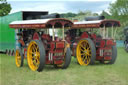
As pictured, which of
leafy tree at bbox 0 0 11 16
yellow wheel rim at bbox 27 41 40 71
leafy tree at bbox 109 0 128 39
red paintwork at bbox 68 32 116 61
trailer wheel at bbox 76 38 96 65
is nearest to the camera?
yellow wheel rim at bbox 27 41 40 71

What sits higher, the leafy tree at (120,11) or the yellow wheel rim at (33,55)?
the leafy tree at (120,11)

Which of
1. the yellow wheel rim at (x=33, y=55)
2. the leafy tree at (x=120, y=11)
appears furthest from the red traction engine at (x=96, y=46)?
the leafy tree at (x=120, y=11)

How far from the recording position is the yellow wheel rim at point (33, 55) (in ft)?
31.7

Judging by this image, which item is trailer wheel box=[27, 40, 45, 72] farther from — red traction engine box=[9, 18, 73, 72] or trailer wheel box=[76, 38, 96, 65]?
trailer wheel box=[76, 38, 96, 65]

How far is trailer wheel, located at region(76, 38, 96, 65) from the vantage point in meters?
10.7

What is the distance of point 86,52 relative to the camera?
A: 1113cm

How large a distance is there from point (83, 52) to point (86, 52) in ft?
1.54

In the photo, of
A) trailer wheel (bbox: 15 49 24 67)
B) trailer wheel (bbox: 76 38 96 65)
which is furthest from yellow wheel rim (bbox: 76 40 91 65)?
trailer wheel (bbox: 15 49 24 67)

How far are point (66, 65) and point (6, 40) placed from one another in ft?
30.3

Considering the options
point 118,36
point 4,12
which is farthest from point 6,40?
point 118,36

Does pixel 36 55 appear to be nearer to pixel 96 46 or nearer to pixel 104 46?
pixel 96 46

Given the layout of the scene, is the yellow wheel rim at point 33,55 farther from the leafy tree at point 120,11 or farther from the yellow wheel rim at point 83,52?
the leafy tree at point 120,11

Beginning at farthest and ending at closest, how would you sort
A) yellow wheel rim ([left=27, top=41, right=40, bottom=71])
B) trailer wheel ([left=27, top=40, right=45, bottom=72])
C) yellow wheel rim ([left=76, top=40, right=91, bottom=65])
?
1. yellow wheel rim ([left=76, top=40, right=91, bottom=65])
2. yellow wheel rim ([left=27, top=41, right=40, bottom=71])
3. trailer wheel ([left=27, top=40, right=45, bottom=72])

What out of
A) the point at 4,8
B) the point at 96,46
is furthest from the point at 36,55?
the point at 4,8
